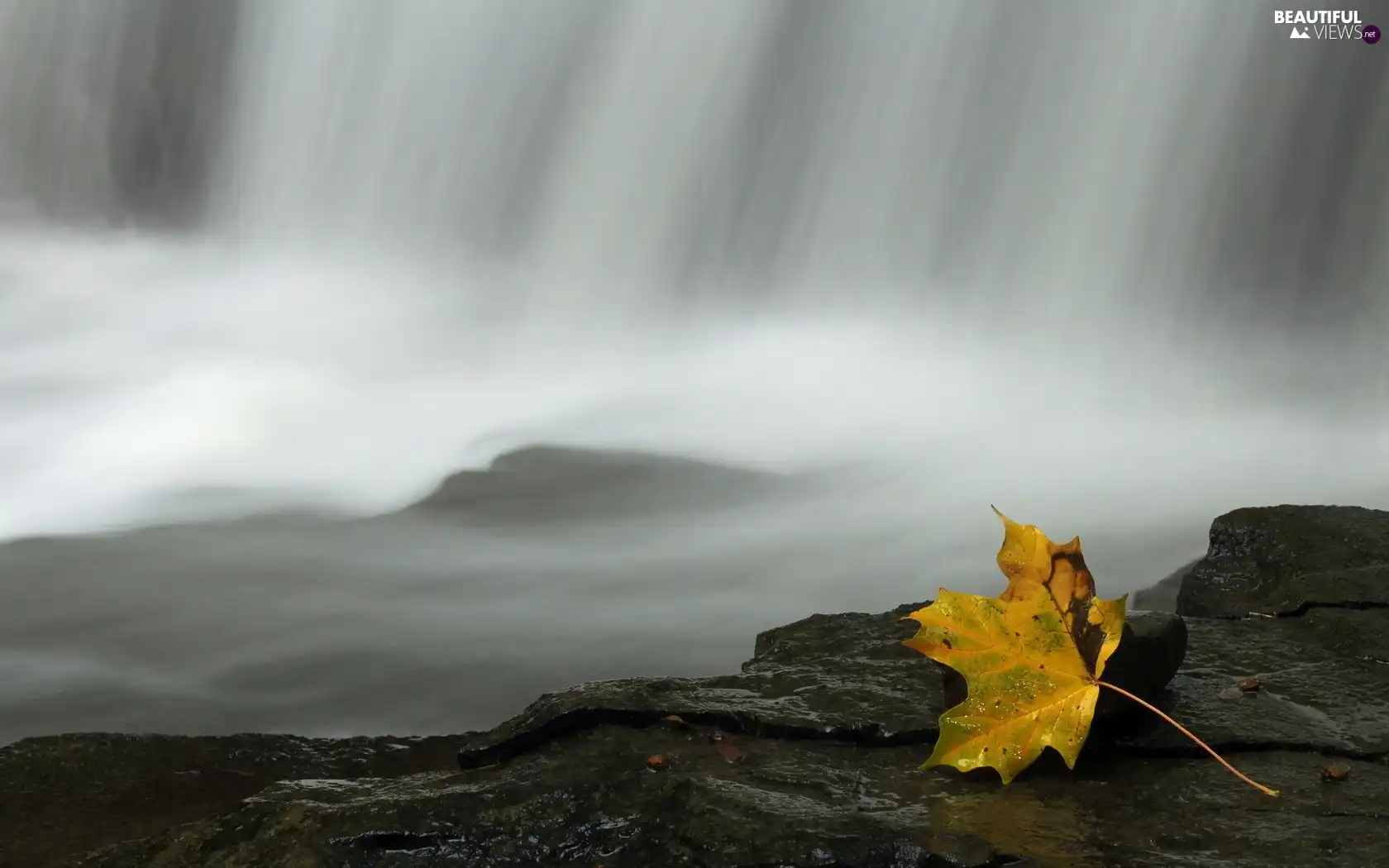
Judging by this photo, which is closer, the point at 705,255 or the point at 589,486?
the point at 589,486

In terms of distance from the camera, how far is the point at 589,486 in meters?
4.58

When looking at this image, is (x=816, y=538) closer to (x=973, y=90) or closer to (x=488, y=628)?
(x=488, y=628)

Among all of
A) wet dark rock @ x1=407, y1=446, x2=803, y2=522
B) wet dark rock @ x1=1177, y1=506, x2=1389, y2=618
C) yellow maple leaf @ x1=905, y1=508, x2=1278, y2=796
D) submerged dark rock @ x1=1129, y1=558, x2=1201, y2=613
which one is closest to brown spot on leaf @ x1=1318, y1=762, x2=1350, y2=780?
yellow maple leaf @ x1=905, y1=508, x2=1278, y2=796

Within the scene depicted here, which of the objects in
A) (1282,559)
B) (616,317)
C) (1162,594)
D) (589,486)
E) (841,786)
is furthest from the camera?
(616,317)

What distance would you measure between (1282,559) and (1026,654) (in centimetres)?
125

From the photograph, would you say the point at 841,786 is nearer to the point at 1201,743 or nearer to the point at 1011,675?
the point at 1011,675

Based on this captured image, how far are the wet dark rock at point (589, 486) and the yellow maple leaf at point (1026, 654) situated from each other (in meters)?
2.94

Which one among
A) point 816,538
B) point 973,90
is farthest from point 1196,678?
point 973,90

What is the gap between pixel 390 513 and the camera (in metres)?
4.35

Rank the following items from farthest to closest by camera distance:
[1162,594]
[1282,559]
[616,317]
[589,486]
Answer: [616,317] → [589,486] → [1162,594] → [1282,559]

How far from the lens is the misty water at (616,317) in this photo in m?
3.45

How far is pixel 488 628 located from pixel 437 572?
1.77ft

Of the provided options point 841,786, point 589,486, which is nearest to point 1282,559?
point 841,786

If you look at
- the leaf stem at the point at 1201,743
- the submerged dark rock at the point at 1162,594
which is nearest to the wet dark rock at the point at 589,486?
the submerged dark rock at the point at 1162,594
